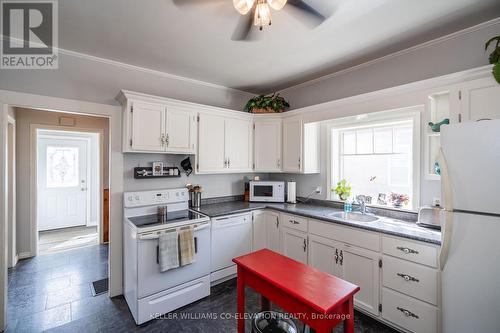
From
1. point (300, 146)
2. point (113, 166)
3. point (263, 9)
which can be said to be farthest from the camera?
point (300, 146)

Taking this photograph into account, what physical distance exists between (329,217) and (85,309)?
270cm

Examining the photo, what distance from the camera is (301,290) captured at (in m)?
1.31

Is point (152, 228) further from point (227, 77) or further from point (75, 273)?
point (227, 77)

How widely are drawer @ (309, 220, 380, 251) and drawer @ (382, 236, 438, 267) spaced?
90 millimetres

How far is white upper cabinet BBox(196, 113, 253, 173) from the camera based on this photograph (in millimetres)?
3031

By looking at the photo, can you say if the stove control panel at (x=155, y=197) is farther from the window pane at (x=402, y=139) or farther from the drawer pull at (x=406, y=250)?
the window pane at (x=402, y=139)

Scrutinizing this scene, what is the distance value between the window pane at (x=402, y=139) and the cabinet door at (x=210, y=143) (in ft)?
7.01

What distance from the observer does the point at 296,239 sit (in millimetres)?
2811

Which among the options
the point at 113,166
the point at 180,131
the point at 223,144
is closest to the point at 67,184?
the point at 113,166

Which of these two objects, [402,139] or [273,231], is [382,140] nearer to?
[402,139]

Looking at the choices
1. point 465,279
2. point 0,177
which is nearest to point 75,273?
point 0,177

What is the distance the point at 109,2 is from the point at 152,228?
6.22ft

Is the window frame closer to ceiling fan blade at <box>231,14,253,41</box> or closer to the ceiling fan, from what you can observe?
the ceiling fan

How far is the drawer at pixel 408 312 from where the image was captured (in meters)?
1.80
